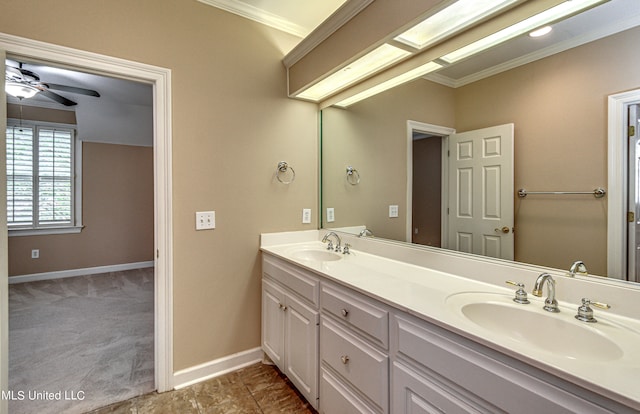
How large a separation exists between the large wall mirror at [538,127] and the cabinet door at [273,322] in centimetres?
87

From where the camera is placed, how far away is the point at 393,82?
185 centimetres

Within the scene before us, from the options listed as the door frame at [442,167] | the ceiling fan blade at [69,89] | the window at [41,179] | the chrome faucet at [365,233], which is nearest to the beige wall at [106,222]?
the window at [41,179]

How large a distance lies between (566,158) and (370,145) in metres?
1.20

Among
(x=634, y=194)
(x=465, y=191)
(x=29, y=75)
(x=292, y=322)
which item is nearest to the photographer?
(x=634, y=194)

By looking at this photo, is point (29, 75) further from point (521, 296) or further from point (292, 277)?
point (521, 296)

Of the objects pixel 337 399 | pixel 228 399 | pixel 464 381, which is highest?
pixel 464 381

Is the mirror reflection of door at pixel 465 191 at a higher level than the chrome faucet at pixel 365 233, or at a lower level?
higher

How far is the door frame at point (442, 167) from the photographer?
157cm

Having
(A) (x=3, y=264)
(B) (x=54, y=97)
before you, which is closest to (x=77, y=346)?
(A) (x=3, y=264)

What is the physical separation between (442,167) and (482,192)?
27 centimetres

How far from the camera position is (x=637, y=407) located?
23.0 inches

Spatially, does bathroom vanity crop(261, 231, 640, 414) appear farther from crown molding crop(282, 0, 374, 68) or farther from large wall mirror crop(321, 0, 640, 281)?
crown molding crop(282, 0, 374, 68)

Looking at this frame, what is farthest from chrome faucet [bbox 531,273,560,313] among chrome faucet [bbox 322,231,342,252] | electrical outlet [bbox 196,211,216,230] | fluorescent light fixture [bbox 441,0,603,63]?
electrical outlet [bbox 196,211,216,230]

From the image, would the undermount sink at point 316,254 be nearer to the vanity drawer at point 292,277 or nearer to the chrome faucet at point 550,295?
the vanity drawer at point 292,277
